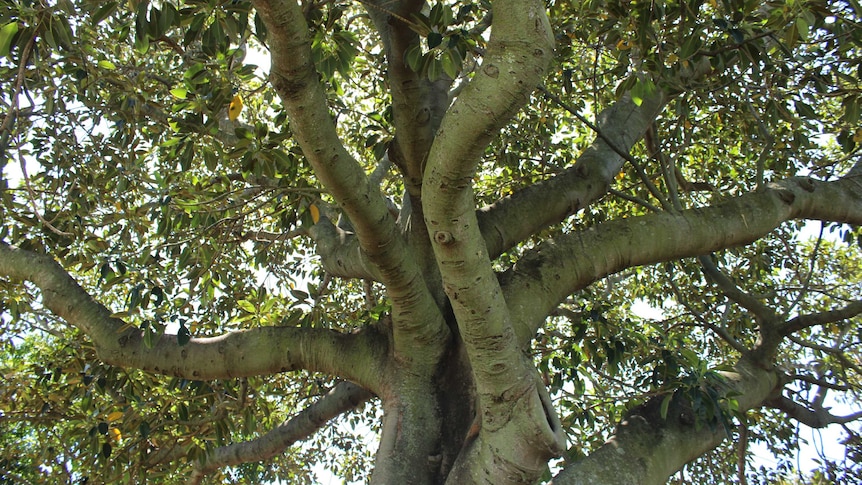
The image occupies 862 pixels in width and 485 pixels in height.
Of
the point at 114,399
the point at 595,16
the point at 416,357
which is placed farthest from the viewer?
the point at 114,399

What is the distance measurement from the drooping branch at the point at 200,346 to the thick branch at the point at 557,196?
0.94 metres

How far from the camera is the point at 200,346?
3750 mm

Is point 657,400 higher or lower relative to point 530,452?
higher

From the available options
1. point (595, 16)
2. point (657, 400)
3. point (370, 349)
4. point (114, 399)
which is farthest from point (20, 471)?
point (595, 16)

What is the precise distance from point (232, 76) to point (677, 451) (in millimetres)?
2902

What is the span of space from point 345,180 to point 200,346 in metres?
1.62

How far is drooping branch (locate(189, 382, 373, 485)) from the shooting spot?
4703 mm

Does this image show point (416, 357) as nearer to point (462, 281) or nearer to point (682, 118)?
point (462, 281)

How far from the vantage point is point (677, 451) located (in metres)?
3.38

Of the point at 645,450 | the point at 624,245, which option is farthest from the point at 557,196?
the point at 645,450

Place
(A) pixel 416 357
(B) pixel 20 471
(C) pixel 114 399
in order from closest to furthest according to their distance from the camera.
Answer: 1. (A) pixel 416 357
2. (C) pixel 114 399
3. (B) pixel 20 471

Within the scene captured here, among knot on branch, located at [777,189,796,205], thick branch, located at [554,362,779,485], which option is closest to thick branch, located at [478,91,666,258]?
knot on branch, located at [777,189,796,205]

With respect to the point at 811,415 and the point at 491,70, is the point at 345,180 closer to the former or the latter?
the point at 491,70

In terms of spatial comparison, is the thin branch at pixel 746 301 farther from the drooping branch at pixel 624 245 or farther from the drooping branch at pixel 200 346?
the drooping branch at pixel 200 346
